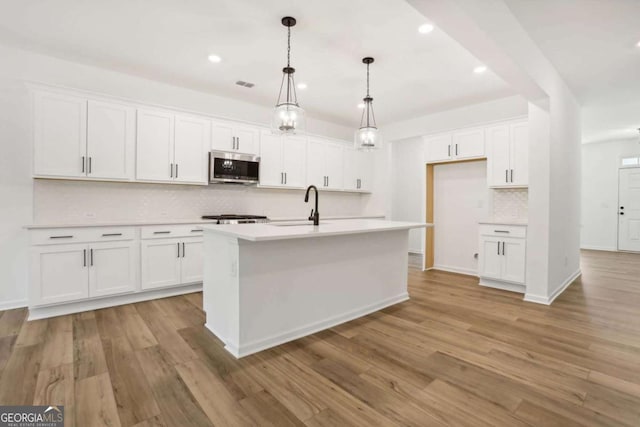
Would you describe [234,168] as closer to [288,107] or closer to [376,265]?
[288,107]

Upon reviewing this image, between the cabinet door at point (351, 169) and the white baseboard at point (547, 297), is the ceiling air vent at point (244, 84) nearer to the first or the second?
the cabinet door at point (351, 169)

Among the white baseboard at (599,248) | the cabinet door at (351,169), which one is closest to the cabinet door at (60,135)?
the cabinet door at (351,169)

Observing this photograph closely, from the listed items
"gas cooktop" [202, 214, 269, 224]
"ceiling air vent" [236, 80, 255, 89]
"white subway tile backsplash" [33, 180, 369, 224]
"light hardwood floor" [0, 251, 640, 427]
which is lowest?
"light hardwood floor" [0, 251, 640, 427]

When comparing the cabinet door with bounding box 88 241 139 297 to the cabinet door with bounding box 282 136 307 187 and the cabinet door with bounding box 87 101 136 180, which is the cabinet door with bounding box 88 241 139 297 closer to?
the cabinet door with bounding box 87 101 136 180

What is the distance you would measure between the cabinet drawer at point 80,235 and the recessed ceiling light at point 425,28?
3757mm

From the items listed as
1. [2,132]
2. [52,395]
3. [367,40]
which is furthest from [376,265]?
[2,132]

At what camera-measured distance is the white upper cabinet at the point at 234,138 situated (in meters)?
4.50

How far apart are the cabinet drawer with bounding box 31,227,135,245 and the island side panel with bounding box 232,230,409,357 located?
209cm

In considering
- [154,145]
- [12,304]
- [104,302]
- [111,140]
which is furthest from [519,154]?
[12,304]

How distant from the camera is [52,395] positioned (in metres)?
1.85

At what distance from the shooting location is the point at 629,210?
740cm

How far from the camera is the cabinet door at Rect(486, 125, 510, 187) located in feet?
14.8

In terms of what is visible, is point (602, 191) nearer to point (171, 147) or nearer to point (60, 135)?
point (171, 147)

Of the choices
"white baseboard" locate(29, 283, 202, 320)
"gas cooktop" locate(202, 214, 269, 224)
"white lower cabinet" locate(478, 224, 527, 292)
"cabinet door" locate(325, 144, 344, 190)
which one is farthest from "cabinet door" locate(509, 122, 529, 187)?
"white baseboard" locate(29, 283, 202, 320)
